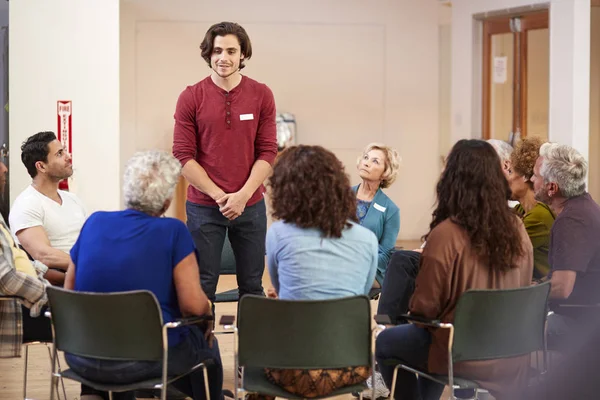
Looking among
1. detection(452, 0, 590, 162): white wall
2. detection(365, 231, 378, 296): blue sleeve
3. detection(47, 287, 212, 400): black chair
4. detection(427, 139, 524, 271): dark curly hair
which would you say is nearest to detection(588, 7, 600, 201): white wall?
detection(452, 0, 590, 162): white wall

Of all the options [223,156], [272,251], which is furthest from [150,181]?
[223,156]

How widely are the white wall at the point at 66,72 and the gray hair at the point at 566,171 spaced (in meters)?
3.41

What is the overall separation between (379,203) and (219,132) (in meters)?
1.02

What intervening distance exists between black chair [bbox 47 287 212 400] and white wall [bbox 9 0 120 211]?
3317mm

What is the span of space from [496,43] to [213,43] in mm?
5376

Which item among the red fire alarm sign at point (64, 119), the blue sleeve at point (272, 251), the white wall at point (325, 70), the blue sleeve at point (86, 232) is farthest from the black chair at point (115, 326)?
the white wall at point (325, 70)

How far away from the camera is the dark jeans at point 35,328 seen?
3445mm

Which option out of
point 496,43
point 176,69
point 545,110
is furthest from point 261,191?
point 176,69

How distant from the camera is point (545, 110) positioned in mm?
7922

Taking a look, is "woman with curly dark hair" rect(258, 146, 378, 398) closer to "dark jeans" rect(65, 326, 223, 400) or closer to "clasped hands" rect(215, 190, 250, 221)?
"dark jeans" rect(65, 326, 223, 400)

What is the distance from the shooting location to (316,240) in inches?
111

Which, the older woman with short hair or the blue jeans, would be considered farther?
the older woman with short hair

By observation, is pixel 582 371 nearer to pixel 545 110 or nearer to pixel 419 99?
pixel 545 110

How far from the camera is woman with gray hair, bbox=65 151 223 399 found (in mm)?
2816
